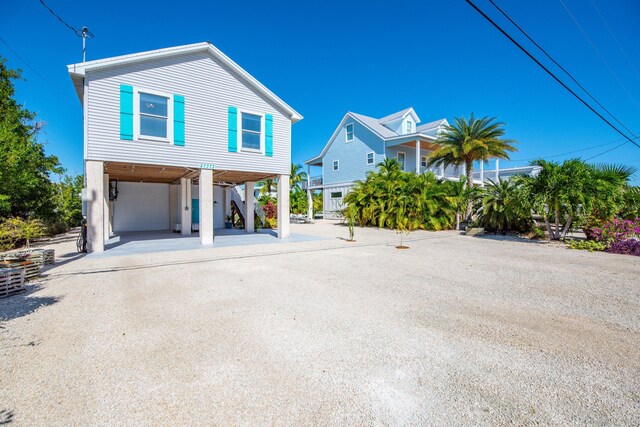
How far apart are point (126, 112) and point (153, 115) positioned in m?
0.77

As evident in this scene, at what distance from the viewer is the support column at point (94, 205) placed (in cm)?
863

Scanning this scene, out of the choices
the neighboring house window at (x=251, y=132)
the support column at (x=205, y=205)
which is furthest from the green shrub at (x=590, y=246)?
the support column at (x=205, y=205)

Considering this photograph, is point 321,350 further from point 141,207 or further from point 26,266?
point 141,207

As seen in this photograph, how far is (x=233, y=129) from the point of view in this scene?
36.3 ft

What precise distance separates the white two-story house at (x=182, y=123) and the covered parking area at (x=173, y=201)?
8 cm

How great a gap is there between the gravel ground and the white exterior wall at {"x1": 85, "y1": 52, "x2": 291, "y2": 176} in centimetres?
485

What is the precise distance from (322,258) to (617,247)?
962 centimetres

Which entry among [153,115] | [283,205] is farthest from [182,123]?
[283,205]

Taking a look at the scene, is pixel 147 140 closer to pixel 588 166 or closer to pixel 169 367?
pixel 169 367

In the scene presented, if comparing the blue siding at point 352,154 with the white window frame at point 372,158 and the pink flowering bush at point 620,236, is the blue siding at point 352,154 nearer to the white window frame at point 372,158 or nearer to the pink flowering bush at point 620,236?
the white window frame at point 372,158

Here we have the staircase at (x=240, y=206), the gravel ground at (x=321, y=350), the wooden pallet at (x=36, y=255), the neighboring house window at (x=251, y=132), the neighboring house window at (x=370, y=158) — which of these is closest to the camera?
the gravel ground at (x=321, y=350)

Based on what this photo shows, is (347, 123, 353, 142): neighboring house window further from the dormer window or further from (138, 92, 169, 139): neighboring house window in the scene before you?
(138, 92, 169, 139): neighboring house window

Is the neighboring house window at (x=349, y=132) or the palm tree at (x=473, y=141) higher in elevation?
the neighboring house window at (x=349, y=132)

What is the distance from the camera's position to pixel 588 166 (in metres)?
10.4
